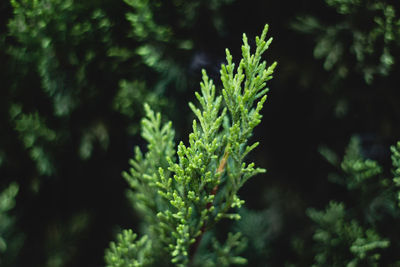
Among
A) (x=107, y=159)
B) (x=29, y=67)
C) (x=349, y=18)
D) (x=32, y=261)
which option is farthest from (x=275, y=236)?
(x=29, y=67)

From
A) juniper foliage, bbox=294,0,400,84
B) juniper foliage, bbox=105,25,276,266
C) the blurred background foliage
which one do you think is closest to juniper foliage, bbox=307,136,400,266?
the blurred background foliage

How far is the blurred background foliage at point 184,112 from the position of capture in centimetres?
200

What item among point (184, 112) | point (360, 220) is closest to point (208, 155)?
point (184, 112)

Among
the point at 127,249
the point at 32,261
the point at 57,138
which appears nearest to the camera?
the point at 127,249

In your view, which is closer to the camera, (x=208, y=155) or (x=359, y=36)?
(x=208, y=155)

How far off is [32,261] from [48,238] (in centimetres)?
21

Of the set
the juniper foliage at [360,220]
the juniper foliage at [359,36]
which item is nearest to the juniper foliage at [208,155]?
the juniper foliage at [360,220]

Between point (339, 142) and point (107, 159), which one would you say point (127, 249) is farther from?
point (339, 142)

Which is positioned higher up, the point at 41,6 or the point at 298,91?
the point at 41,6

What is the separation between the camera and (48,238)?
2484mm

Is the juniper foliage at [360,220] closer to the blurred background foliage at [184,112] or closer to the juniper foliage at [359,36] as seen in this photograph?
the blurred background foliage at [184,112]

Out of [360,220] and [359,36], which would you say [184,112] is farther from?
[360,220]

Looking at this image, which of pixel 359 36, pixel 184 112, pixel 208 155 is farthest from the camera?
pixel 184 112

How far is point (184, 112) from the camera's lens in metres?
2.51
